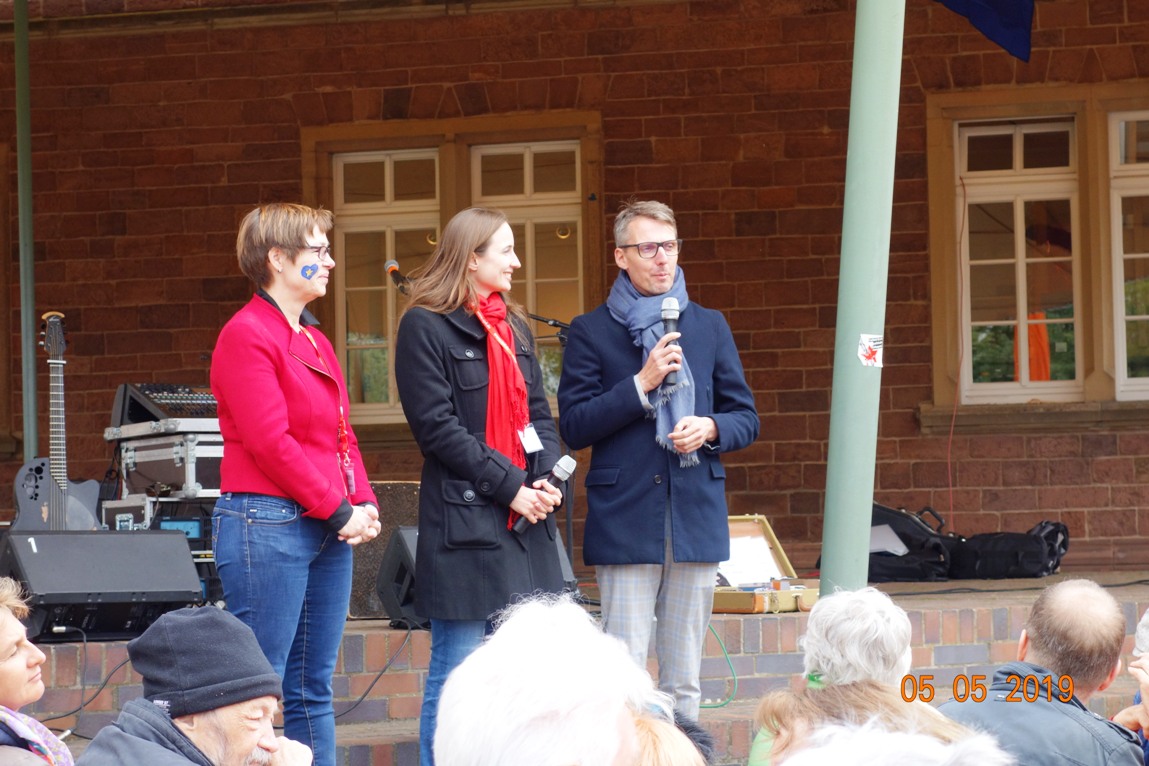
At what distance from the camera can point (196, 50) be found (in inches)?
366

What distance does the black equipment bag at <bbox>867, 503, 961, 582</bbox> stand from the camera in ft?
23.7

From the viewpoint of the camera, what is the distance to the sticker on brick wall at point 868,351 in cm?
409

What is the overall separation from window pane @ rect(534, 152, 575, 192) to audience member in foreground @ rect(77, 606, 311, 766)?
7.09m

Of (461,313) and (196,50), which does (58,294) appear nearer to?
(196,50)

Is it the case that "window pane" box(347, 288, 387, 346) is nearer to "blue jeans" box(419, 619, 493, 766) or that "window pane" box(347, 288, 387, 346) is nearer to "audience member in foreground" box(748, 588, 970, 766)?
"blue jeans" box(419, 619, 493, 766)

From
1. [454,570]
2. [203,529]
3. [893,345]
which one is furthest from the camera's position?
[893,345]

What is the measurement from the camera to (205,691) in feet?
7.24

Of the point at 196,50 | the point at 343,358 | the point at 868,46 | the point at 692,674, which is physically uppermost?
the point at 196,50

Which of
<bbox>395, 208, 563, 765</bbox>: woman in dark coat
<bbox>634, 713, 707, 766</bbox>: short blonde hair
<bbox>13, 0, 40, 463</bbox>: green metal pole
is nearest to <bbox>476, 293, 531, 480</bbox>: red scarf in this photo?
<bbox>395, 208, 563, 765</bbox>: woman in dark coat

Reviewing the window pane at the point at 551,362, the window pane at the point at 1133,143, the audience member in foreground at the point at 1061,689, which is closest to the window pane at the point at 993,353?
the window pane at the point at 1133,143

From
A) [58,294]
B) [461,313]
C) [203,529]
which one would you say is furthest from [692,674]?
[58,294]

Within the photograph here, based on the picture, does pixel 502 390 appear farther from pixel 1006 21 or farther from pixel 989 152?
pixel 989 152

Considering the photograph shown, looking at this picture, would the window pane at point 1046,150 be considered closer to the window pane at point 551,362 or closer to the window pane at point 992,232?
the window pane at point 992,232

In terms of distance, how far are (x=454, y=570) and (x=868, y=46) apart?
1.90 meters
